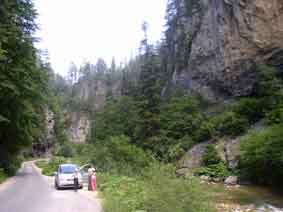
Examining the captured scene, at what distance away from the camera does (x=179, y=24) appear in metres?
64.0

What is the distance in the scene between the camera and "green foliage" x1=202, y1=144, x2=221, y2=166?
36.0 m

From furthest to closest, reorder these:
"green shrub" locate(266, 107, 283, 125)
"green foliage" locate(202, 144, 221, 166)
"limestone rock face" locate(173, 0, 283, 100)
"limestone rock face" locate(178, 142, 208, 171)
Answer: "limestone rock face" locate(173, 0, 283, 100) < "limestone rock face" locate(178, 142, 208, 171) < "green foliage" locate(202, 144, 221, 166) < "green shrub" locate(266, 107, 283, 125)

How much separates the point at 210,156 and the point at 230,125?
3.96 meters

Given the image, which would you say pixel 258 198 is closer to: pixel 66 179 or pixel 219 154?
pixel 66 179

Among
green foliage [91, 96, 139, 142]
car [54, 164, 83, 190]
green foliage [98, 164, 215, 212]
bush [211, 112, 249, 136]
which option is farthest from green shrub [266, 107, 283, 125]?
green foliage [98, 164, 215, 212]

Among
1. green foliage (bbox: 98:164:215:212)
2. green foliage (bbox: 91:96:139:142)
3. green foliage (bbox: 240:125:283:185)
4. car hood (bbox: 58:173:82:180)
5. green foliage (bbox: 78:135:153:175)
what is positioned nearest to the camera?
green foliage (bbox: 98:164:215:212)

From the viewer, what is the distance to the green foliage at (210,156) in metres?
36.0

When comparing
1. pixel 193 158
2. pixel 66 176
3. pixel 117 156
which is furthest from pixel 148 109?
pixel 66 176

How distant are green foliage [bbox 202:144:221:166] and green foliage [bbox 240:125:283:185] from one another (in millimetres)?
4087

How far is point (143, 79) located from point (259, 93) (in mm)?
15611

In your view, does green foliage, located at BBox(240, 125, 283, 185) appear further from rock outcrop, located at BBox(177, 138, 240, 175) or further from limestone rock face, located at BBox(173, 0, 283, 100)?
limestone rock face, located at BBox(173, 0, 283, 100)

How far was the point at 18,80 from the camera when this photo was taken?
80.3 feet

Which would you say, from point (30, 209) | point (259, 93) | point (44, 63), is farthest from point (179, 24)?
point (30, 209)

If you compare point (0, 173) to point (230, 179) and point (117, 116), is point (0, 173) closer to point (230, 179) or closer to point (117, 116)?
point (230, 179)
